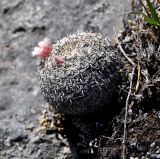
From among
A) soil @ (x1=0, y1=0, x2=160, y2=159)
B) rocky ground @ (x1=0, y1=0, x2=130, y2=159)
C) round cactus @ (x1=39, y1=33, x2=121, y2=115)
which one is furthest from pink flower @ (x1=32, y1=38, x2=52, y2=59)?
rocky ground @ (x1=0, y1=0, x2=130, y2=159)

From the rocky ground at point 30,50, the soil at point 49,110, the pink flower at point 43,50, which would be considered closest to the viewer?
the soil at point 49,110

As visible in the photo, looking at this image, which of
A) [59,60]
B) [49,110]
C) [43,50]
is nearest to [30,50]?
[49,110]

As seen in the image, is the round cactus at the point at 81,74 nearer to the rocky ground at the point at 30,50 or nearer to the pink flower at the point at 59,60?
the pink flower at the point at 59,60

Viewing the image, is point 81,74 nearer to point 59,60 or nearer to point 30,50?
point 59,60

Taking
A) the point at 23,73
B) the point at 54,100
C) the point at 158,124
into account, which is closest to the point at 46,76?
the point at 54,100

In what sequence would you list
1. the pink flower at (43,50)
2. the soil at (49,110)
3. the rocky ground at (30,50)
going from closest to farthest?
the soil at (49,110)
the pink flower at (43,50)
the rocky ground at (30,50)

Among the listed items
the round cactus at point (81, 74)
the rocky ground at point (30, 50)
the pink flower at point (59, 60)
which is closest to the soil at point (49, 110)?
the rocky ground at point (30, 50)

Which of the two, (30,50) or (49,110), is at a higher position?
(30,50)
